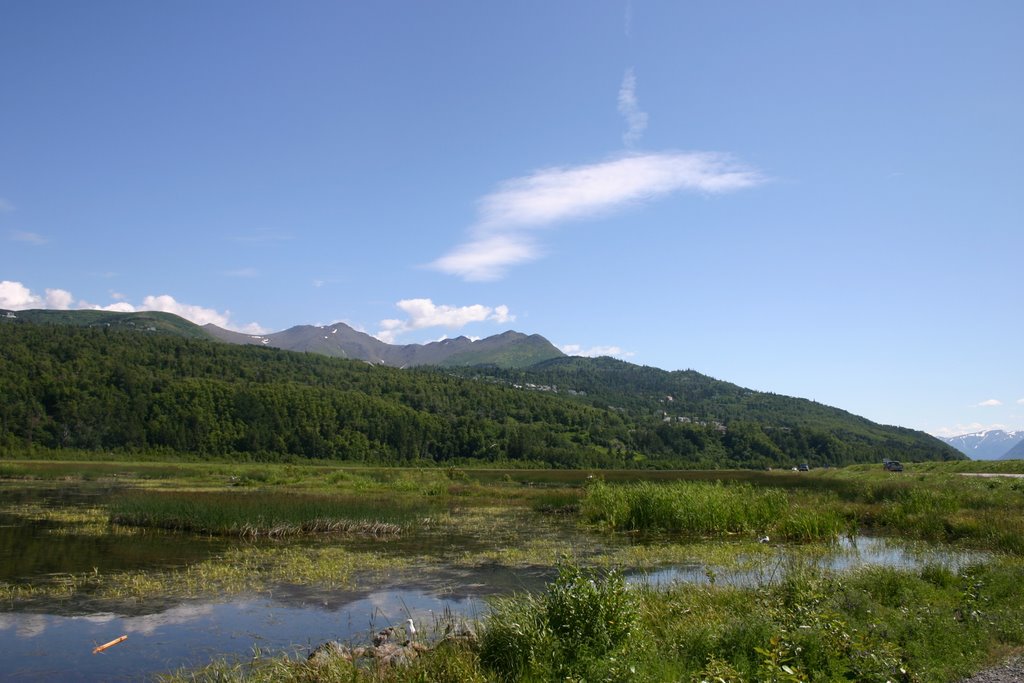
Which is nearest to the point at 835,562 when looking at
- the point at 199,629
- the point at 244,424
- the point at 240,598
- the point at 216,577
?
the point at 240,598

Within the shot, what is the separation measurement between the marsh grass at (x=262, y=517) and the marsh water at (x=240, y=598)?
1.39 metres

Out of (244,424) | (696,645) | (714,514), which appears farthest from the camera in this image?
(244,424)

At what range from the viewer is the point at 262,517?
34.2 m

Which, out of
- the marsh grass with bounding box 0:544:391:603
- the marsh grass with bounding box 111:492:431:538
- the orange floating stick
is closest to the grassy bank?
the orange floating stick

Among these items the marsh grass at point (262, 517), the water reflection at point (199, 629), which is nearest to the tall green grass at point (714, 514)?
the marsh grass at point (262, 517)

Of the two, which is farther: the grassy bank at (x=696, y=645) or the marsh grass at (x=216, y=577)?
the marsh grass at (x=216, y=577)

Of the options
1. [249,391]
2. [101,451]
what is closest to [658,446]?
[249,391]

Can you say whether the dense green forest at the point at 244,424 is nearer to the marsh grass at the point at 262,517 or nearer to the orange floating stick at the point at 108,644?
the marsh grass at the point at 262,517

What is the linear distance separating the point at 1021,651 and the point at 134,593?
22182 mm

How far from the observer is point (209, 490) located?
54.7 meters

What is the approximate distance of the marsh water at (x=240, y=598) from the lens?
1467 centimetres

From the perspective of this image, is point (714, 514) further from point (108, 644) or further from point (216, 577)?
point (108, 644)

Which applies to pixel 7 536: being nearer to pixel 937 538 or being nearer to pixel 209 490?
pixel 209 490

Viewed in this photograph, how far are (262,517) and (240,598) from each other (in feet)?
51.1
